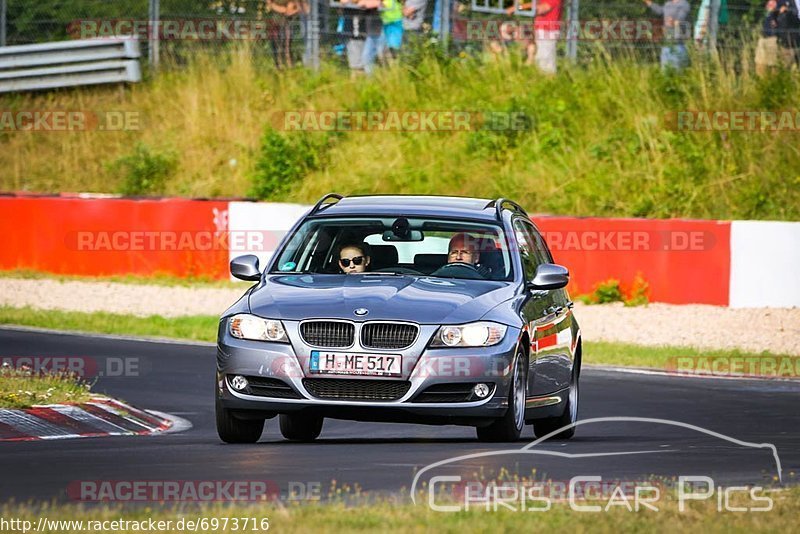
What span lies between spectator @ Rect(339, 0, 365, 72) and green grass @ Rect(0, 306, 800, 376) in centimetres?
809

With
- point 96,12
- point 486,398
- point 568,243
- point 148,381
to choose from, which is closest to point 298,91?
point 96,12

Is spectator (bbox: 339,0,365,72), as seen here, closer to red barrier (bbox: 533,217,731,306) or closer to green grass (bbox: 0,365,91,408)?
red barrier (bbox: 533,217,731,306)

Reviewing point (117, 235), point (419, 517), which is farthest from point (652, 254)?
point (419, 517)

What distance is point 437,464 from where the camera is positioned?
8742 millimetres

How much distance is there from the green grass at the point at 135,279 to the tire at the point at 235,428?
13603 millimetres

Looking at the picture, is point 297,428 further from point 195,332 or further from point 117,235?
point 117,235

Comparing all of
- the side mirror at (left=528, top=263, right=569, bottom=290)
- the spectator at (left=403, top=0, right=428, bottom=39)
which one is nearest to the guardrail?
the spectator at (left=403, top=0, right=428, bottom=39)

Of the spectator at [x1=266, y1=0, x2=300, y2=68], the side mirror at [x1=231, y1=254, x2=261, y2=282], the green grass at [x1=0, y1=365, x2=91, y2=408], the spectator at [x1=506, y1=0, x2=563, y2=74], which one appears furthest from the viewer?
the spectator at [x1=266, y1=0, x2=300, y2=68]

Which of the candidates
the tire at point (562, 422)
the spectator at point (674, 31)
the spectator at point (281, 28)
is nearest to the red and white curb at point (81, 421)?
the tire at point (562, 422)

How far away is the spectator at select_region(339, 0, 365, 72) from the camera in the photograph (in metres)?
27.8

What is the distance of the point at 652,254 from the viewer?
69.3 ft

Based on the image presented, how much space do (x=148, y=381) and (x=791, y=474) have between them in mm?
7227

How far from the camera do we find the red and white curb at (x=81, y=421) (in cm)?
1062

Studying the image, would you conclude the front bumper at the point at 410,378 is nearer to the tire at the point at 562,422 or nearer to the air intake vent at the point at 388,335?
the air intake vent at the point at 388,335
